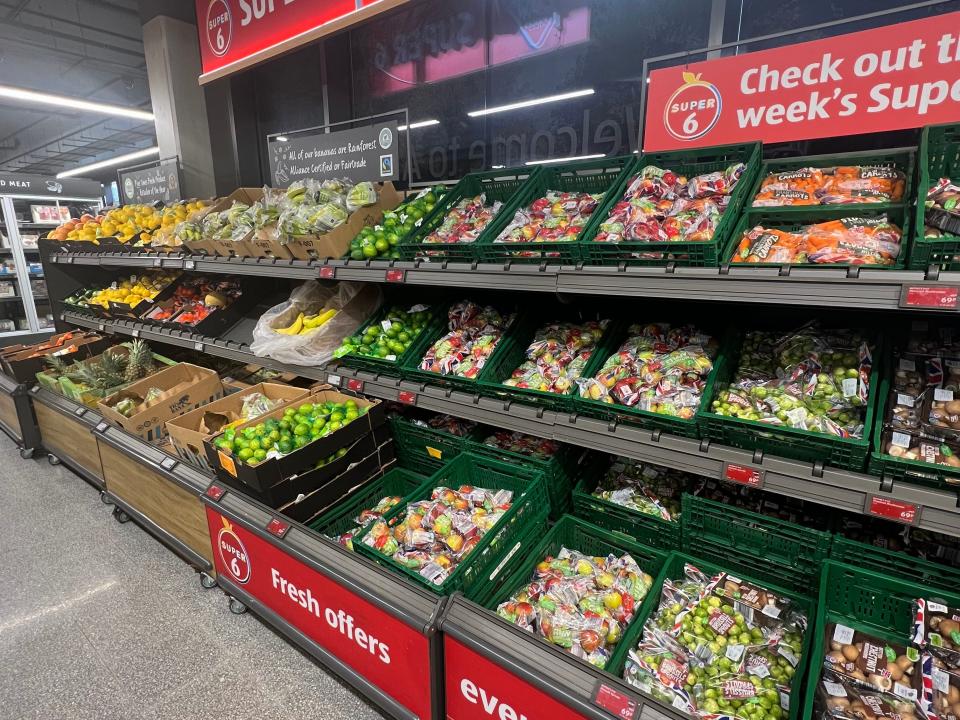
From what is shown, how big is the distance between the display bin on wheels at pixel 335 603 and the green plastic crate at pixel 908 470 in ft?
3.85

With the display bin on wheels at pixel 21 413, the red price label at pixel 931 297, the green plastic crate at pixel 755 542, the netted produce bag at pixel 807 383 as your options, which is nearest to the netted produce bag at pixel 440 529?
the green plastic crate at pixel 755 542

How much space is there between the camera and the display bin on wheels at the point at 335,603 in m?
1.53

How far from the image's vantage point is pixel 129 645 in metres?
2.07

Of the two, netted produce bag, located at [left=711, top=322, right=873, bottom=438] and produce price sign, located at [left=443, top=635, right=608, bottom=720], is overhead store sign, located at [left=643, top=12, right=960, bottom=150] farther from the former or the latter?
produce price sign, located at [left=443, top=635, right=608, bottom=720]

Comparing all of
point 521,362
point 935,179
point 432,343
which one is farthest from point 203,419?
point 935,179

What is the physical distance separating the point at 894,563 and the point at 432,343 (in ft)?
5.53

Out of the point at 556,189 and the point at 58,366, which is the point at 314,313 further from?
the point at 58,366

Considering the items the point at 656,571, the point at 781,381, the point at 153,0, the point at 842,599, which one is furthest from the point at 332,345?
the point at 153,0

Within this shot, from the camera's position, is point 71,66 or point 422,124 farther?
point 71,66

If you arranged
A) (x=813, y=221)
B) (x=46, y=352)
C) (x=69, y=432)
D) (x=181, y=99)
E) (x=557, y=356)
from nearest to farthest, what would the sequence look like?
(x=813, y=221), (x=557, y=356), (x=69, y=432), (x=46, y=352), (x=181, y=99)

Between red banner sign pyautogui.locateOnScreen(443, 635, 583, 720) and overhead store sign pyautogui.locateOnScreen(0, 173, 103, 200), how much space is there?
28.5ft

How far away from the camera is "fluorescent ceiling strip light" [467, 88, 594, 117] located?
2.93 meters

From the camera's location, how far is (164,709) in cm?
179

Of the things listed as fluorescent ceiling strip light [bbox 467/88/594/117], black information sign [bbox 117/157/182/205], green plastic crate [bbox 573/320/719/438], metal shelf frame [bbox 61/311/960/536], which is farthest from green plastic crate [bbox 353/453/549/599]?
black information sign [bbox 117/157/182/205]
